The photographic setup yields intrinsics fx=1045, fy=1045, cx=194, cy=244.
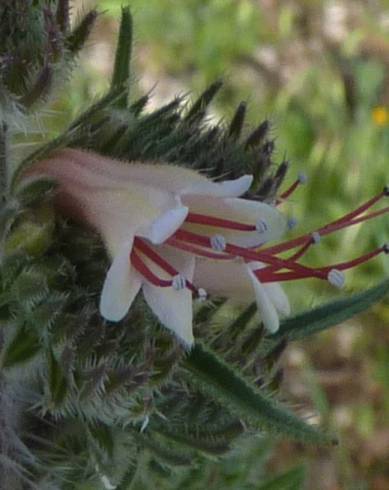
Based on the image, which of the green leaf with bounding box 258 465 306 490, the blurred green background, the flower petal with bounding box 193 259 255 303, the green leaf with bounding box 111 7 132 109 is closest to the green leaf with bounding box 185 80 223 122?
the green leaf with bounding box 111 7 132 109

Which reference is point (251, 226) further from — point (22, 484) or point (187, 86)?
point (187, 86)

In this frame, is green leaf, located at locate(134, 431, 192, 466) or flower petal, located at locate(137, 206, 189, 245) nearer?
flower petal, located at locate(137, 206, 189, 245)

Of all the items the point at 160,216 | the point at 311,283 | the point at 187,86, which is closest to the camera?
the point at 160,216

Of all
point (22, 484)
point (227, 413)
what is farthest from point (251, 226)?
point (22, 484)

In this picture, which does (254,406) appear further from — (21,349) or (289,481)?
(289,481)

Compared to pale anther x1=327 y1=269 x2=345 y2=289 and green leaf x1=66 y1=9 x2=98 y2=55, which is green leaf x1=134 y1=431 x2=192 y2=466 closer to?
pale anther x1=327 y1=269 x2=345 y2=289

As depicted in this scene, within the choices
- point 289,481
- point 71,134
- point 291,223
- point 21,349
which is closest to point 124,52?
point 71,134
